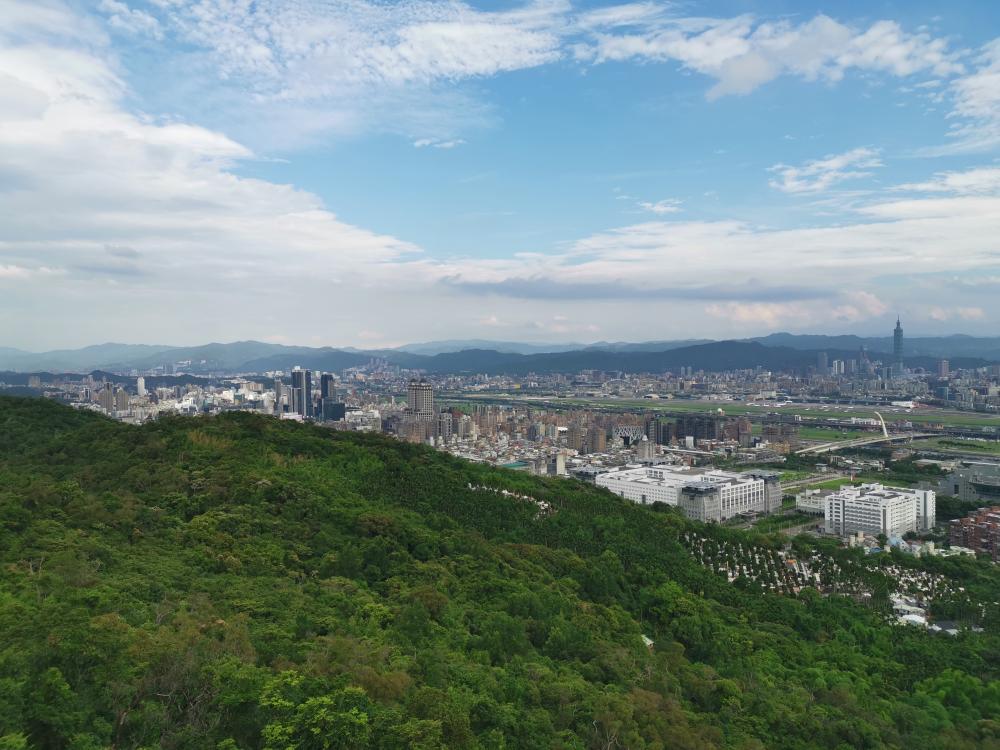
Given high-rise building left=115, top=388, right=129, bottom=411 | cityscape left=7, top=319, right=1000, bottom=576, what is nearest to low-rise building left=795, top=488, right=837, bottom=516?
cityscape left=7, top=319, right=1000, bottom=576

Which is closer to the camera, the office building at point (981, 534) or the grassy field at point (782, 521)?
the office building at point (981, 534)

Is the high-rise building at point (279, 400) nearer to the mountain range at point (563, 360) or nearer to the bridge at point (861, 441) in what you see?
the bridge at point (861, 441)

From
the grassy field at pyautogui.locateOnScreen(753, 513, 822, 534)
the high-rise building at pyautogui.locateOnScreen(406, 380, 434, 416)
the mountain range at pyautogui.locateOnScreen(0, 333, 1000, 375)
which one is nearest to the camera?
the grassy field at pyautogui.locateOnScreen(753, 513, 822, 534)

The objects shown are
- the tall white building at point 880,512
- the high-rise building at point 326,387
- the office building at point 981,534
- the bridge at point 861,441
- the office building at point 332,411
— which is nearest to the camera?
the office building at point 981,534

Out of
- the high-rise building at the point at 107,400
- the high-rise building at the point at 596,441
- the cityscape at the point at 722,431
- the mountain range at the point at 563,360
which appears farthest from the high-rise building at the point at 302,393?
the mountain range at the point at 563,360

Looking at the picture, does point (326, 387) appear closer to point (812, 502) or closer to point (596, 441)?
point (596, 441)

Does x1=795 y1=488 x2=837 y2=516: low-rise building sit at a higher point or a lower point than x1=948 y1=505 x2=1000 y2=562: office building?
lower

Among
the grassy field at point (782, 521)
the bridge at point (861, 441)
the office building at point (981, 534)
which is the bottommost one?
the grassy field at point (782, 521)

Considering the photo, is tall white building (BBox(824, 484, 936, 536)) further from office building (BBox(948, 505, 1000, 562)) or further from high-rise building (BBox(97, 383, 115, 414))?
high-rise building (BBox(97, 383, 115, 414))
